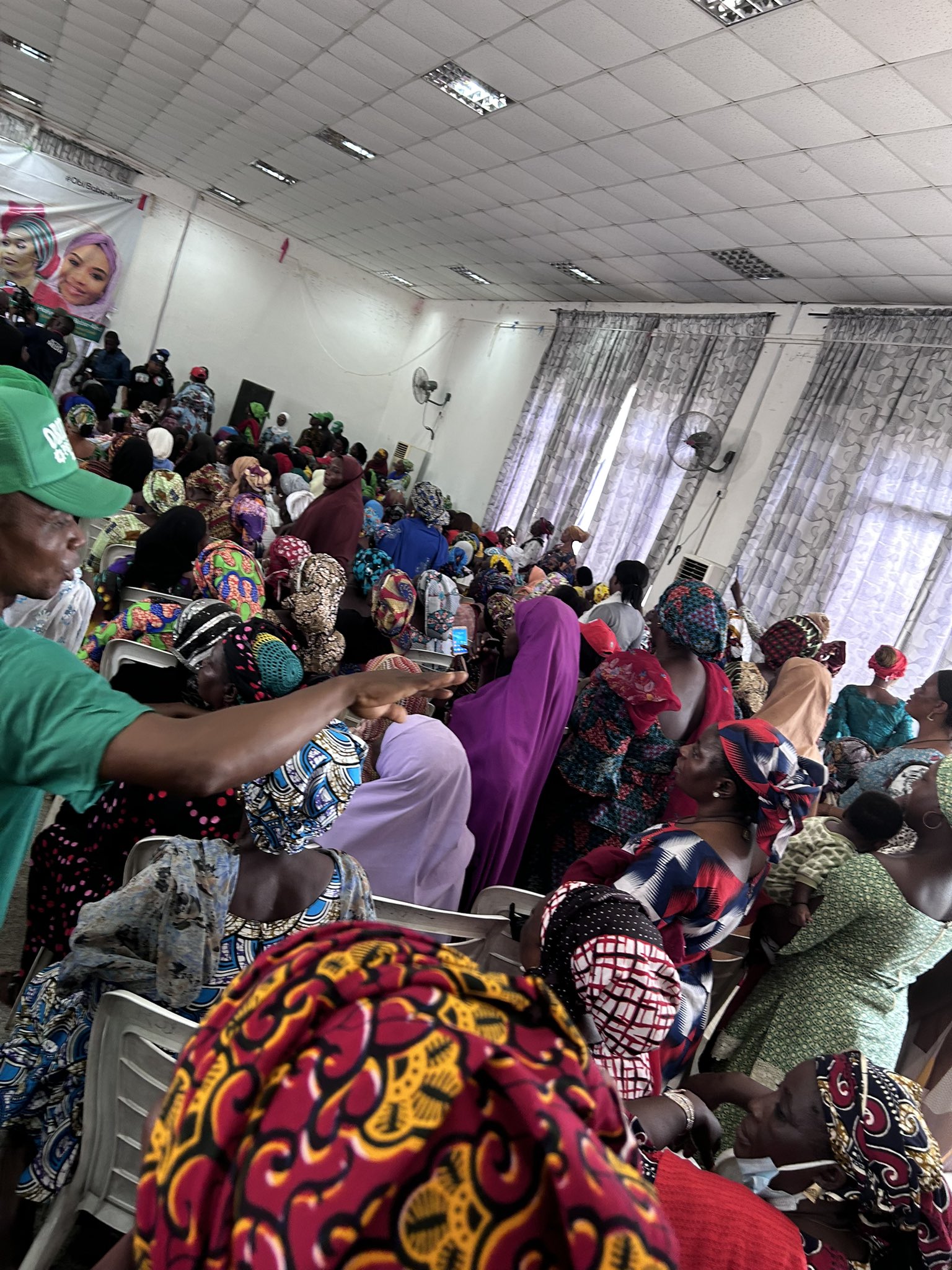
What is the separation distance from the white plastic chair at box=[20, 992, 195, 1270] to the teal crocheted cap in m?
0.86

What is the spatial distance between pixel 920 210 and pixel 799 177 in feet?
2.41

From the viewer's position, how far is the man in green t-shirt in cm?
95

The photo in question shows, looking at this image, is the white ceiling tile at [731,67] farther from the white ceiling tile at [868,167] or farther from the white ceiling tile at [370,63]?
the white ceiling tile at [370,63]

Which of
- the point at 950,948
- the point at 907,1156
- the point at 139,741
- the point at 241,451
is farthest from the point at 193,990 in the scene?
the point at 241,451

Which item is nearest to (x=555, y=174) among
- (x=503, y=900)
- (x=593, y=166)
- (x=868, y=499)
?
(x=593, y=166)

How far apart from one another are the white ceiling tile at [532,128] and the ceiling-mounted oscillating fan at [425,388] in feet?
25.5

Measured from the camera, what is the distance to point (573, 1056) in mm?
574

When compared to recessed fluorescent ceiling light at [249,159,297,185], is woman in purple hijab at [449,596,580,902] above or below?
below

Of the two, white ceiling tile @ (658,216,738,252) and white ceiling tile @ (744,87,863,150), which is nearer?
white ceiling tile @ (744,87,863,150)

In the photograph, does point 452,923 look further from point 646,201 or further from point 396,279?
point 396,279

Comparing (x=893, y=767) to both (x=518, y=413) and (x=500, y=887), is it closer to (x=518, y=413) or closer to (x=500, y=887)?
(x=500, y=887)

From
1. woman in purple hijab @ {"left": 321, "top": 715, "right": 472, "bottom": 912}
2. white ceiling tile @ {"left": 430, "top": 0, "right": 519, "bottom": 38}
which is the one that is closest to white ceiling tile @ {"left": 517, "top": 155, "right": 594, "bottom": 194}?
white ceiling tile @ {"left": 430, "top": 0, "right": 519, "bottom": 38}

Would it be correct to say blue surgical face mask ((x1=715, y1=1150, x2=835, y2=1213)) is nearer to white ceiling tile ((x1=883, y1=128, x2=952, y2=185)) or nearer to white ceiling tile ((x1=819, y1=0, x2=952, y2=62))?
white ceiling tile ((x1=819, y1=0, x2=952, y2=62))

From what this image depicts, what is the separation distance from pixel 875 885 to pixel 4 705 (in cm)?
196
